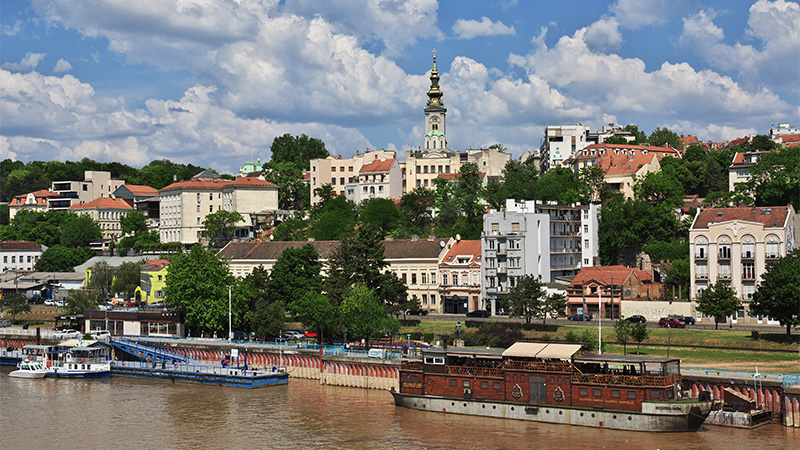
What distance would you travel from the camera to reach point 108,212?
545ft

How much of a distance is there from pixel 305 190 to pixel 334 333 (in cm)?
8787

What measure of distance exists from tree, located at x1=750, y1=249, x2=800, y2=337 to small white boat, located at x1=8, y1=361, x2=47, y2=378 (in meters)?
55.5

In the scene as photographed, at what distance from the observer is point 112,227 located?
544ft

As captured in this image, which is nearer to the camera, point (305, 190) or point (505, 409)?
point (505, 409)

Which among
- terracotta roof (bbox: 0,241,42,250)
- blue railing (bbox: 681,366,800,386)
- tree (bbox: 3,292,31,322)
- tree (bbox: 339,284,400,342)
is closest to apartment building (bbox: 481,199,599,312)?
tree (bbox: 339,284,400,342)

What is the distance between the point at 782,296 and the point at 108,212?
5123 inches

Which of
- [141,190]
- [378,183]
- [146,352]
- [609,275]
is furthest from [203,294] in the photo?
[141,190]

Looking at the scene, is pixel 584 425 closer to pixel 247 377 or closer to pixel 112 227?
pixel 247 377

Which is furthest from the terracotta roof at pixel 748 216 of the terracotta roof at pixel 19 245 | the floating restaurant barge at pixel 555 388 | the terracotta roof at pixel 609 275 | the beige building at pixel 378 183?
the terracotta roof at pixel 19 245

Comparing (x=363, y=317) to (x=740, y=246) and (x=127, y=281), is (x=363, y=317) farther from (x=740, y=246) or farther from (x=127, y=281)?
(x=127, y=281)

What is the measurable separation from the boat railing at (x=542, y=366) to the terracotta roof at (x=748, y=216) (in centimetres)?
3501

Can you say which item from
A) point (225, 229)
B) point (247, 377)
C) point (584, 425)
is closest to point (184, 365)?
point (247, 377)

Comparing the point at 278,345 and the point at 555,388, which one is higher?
the point at 278,345

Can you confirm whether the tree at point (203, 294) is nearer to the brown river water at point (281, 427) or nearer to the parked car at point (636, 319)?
the brown river water at point (281, 427)
